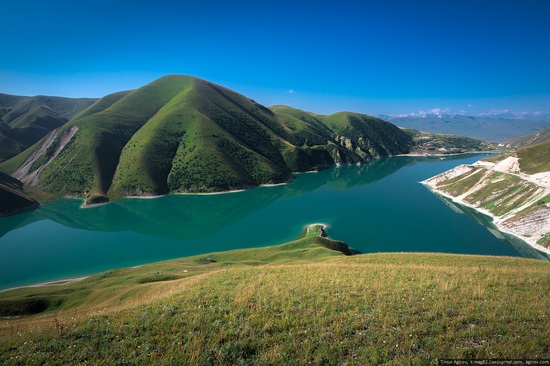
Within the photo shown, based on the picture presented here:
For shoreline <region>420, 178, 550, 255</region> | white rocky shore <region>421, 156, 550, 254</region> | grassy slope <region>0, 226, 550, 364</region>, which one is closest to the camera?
grassy slope <region>0, 226, 550, 364</region>

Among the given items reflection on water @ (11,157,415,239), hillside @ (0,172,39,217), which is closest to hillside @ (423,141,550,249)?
reflection on water @ (11,157,415,239)

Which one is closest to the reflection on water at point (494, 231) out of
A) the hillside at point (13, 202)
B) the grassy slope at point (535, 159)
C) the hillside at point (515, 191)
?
the hillside at point (515, 191)

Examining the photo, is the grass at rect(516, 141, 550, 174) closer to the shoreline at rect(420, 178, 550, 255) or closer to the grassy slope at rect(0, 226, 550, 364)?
the shoreline at rect(420, 178, 550, 255)

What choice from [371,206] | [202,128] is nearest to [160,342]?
[371,206]

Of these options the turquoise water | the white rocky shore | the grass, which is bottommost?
the turquoise water

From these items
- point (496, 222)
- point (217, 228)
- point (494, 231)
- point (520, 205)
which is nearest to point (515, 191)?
point (520, 205)

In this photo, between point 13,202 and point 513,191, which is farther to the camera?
point 13,202

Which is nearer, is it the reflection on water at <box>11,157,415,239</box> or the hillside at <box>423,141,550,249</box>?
the hillside at <box>423,141,550,249</box>

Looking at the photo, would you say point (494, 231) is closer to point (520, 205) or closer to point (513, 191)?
point (520, 205)
